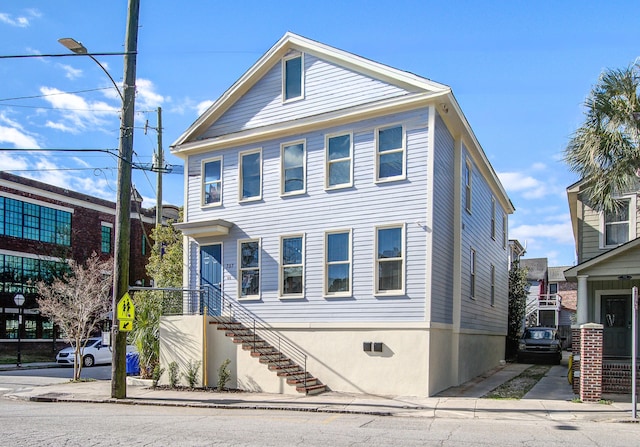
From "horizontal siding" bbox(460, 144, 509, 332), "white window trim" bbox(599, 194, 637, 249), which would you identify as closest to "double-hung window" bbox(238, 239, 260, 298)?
"horizontal siding" bbox(460, 144, 509, 332)

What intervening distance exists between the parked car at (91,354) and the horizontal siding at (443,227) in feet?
56.6

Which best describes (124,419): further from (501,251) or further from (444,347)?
(501,251)

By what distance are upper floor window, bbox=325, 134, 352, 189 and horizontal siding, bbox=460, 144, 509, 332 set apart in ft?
12.8

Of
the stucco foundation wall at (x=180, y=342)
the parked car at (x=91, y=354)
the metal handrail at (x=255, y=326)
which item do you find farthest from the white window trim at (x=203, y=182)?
the parked car at (x=91, y=354)

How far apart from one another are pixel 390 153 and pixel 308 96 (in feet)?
11.3

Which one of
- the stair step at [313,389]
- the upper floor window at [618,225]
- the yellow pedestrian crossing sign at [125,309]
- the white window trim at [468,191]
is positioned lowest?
the stair step at [313,389]

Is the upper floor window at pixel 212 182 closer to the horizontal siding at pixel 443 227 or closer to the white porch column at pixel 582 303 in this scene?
the horizontal siding at pixel 443 227

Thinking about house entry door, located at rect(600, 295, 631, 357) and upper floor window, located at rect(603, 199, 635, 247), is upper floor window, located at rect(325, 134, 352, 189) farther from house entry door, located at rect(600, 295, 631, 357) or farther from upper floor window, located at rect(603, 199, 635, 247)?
house entry door, located at rect(600, 295, 631, 357)

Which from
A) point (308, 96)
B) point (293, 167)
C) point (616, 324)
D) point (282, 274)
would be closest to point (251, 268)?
point (282, 274)

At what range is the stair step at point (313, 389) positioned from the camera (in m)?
15.6

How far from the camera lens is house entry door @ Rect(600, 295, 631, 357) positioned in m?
19.4

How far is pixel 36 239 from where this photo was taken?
34.4 meters

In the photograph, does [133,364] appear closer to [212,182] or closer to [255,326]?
[255,326]

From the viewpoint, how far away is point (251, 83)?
19.3 m
